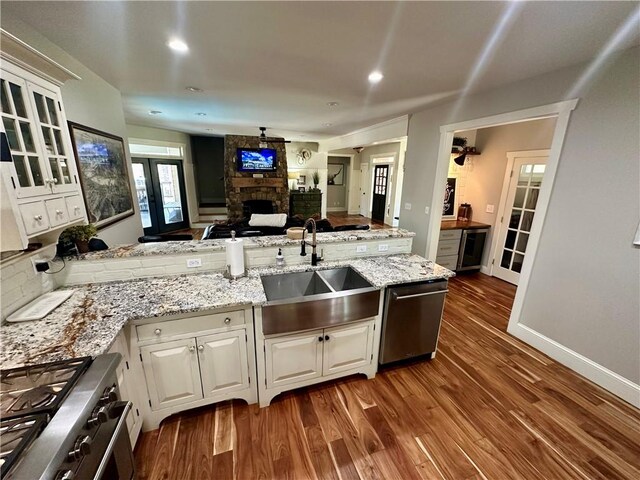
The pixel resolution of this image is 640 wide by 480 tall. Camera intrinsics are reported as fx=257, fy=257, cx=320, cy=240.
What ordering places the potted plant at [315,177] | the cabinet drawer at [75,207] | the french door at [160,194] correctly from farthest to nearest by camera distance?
the potted plant at [315,177] → the french door at [160,194] → the cabinet drawer at [75,207]

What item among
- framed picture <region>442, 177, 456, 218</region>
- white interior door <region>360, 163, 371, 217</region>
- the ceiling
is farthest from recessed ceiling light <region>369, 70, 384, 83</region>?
white interior door <region>360, 163, 371, 217</region>

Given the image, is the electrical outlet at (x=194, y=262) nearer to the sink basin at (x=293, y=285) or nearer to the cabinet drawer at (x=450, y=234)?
the sink basin at (x=293, y=285)

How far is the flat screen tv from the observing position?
24.0 feet

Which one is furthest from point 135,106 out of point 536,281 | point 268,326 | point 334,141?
point 536,281

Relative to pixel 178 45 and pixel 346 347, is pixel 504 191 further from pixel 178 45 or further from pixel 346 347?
pixel 178 45

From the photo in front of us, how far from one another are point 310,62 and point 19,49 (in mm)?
1766

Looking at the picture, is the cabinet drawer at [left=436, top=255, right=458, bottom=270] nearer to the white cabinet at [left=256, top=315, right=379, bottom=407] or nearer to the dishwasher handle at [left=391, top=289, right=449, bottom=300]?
the dishwasher handle at [left=391, top=289, right=449, bottom=300]

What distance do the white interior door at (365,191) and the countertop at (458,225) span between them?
4803 mm

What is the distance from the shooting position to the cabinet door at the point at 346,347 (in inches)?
76.5

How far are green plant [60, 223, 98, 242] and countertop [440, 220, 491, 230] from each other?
419 centimetres

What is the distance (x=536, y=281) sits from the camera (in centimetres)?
255

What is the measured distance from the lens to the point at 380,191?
8.49m

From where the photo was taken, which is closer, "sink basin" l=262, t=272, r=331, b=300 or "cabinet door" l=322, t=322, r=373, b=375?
"cabinet door" l=322, t=322, r=373, b=375

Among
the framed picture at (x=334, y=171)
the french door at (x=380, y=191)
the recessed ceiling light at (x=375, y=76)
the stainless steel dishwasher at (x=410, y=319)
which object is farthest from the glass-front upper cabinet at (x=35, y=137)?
the framed picture at (x=334, y=171)
